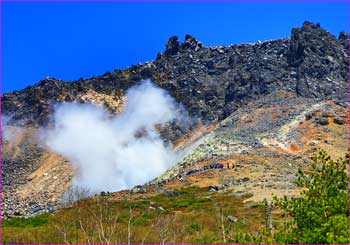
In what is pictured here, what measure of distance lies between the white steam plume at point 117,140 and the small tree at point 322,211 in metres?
66.3

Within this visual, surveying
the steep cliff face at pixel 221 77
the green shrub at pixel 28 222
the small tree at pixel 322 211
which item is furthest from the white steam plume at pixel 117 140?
the small tree at pixel 322 211

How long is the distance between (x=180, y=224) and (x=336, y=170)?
20.9 m

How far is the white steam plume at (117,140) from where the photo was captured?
90812 millimetres

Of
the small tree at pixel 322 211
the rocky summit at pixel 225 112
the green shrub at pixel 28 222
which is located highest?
the rocky summit at pixel 225 112

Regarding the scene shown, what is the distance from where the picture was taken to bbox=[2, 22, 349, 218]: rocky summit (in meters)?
66.9

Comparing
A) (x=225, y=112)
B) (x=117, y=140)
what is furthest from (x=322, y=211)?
(x=117, y=140)

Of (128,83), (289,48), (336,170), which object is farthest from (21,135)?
(336,170)

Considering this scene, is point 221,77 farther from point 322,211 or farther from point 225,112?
point 322,211

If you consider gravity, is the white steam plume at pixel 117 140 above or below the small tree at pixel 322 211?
above

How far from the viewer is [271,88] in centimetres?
9744

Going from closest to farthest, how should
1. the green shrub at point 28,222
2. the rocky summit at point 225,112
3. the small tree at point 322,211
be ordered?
the small tree at point 322,211 → the green shrub at point 28,222 → the rocky summit at point 225,112

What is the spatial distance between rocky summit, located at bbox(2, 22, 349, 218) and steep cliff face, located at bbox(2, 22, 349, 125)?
23 cm

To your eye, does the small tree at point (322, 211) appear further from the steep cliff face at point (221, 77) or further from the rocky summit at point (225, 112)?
the steep cliff face at point (221, 77)

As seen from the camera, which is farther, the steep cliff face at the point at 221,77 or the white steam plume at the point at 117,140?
the steep cliff face at the point at 221,77
